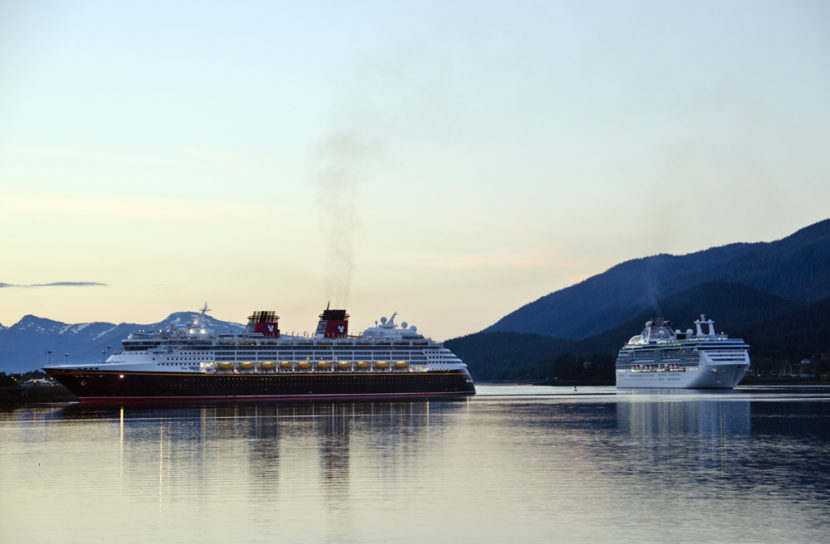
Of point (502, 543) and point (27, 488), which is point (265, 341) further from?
point (502, 543)

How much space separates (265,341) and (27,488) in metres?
92.0

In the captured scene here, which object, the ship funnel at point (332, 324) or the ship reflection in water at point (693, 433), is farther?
the ship funnel at point (332, 324)

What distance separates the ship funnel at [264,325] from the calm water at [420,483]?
64.5 m

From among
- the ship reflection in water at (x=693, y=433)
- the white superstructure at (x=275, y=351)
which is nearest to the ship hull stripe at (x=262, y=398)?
the white superstructure at (x=275, y=351)

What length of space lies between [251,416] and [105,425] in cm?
1376

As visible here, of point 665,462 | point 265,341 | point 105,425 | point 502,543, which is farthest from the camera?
point 265,341

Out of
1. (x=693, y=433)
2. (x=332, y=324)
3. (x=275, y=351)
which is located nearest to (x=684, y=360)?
(x=332, y=324)

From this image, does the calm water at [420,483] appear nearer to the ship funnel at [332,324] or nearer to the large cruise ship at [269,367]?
the large cruise ship at [269,367]

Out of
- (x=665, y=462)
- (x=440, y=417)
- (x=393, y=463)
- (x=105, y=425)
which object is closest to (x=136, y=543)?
(x=393, y=463)

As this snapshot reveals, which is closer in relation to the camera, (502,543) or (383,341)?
(502,543)

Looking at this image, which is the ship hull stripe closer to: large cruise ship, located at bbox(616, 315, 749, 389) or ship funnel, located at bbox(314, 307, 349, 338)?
ship funnel, located at bbox(314, 307, 349, 338)

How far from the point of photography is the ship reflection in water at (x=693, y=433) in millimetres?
43938

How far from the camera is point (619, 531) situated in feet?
85.8

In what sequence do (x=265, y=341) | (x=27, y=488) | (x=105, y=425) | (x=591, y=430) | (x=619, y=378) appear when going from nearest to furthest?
(x=27, y=488), (x=591, y=430), (x=105, y=425), (x=265, y=341), (x=619, y=378)
